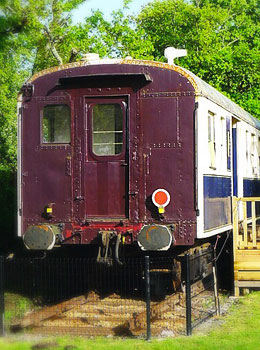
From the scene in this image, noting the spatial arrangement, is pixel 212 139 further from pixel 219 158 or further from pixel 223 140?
pixel 223 140

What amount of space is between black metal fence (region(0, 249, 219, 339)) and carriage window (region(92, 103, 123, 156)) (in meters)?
1.78

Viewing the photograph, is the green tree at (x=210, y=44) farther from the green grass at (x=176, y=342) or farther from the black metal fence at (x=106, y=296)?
the green grass at (x=176, y=342)

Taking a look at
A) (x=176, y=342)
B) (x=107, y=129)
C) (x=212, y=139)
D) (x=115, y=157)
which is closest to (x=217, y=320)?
(x=176, y=342)

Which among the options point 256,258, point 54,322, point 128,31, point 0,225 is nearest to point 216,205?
point 256,258

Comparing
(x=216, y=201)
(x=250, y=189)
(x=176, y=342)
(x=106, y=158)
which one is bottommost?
(x=176, y=342)

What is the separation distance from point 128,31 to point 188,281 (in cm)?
2097

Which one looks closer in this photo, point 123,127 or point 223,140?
point 123,127

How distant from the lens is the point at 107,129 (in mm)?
A: 11984

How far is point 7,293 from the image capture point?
12.8m

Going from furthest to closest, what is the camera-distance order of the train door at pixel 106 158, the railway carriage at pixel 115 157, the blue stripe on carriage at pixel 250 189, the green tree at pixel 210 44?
the green tree at pixel 210 44 → the blue stripe on carriage at pixel 250 189 → the train door at pixel 106 158 → the railway carriage at pixel 115 157

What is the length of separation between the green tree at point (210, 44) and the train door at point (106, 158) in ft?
58.8

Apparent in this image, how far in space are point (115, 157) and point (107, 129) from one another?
455 mm

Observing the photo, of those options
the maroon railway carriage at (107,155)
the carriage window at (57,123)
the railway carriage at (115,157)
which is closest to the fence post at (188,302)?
the railway carriage at (115,157)

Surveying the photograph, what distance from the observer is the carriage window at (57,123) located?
12.2 meters
